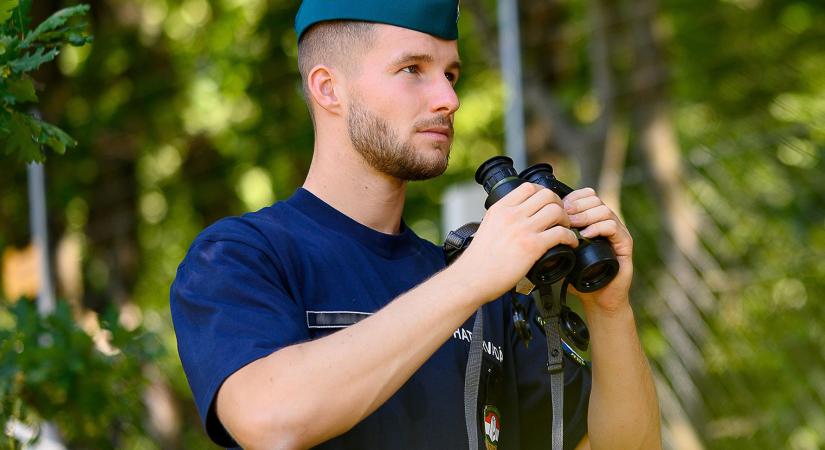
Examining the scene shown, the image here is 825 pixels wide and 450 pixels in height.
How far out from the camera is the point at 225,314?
193cm

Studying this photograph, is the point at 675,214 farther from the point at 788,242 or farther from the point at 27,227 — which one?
the point at 27,227

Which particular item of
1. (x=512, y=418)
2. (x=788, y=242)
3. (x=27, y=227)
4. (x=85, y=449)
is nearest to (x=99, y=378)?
(x=85, y=449)

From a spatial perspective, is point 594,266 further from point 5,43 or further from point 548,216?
point 5,43

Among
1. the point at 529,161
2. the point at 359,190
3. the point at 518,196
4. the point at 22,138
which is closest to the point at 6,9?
the point at 22,138

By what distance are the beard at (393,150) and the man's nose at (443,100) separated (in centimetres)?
2

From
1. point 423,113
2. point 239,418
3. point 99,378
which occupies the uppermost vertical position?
point 423,113

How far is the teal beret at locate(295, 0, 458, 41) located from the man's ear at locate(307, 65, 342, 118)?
0.35ft

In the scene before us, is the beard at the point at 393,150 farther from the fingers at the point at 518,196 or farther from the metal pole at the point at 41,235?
the metal pole at the point at 41,235

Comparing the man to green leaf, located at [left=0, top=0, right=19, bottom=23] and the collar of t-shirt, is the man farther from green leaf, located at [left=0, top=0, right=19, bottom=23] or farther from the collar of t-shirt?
green leaf, located at [left=0, top=0, right=19, bottom=23]

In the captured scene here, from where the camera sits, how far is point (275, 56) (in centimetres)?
875

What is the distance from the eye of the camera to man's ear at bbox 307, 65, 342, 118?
2.32 metres

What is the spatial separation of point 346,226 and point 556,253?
0.50 meters

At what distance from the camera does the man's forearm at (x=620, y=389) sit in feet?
7.14

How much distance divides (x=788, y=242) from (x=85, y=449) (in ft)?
11.4
